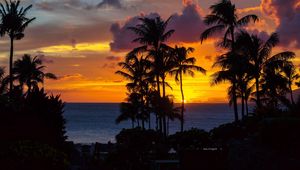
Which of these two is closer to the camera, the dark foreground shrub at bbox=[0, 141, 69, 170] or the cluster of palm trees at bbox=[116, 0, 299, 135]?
the dark foreground shrub at bbox=[0, 141, 69, 170]

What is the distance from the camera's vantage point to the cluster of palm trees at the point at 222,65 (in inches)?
1363

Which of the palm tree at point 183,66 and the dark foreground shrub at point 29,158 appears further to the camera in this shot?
the palm tree at point 183,66

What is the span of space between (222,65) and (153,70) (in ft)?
39.7

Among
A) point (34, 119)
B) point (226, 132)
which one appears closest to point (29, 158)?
point (34, 119)

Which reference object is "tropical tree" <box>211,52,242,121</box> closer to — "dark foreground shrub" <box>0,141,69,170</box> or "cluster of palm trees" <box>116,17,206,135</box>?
"cluster of palm trees" <box>116,17,206,135</box>

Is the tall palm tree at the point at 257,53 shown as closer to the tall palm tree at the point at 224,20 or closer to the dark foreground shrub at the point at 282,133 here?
the tall palm tree at the point at 224,20

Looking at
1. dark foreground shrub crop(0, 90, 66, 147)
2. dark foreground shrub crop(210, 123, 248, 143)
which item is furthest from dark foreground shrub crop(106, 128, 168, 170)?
dark foreground shrub crop(210, 123, 248, 143)

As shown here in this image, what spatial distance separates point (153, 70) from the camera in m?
45.5

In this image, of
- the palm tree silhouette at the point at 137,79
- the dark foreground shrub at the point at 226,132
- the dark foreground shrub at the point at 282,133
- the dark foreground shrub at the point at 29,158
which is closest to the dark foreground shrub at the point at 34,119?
the dark foreground shrub at the point at 29,158

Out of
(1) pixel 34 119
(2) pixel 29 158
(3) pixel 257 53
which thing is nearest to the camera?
(2) pixel 29 158

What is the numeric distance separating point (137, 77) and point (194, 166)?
4400cm

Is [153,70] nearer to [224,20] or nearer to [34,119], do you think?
[224,20]

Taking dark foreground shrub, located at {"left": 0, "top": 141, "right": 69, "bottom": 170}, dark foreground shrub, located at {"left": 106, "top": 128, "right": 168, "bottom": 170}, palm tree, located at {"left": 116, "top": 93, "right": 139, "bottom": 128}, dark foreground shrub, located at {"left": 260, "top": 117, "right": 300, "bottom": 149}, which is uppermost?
palm tree, located at {"left": 116, "top": 93, "right": 139, "bottom": 128}

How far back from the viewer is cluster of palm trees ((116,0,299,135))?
34625mm
